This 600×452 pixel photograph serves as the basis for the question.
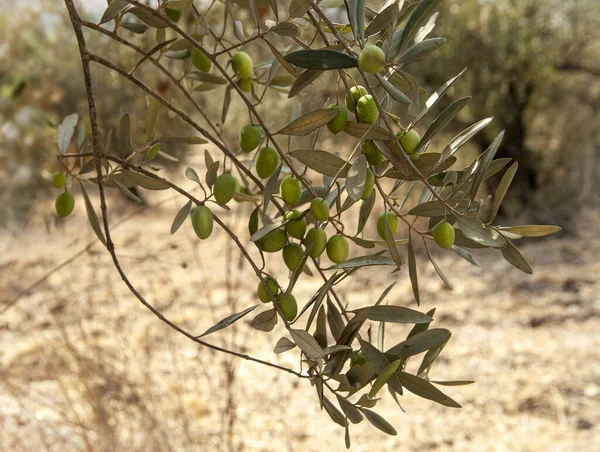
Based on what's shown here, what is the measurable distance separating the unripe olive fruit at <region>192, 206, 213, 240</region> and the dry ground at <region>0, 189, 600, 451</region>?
30.1 inches

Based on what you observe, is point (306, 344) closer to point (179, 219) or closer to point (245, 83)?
point (179, 219)

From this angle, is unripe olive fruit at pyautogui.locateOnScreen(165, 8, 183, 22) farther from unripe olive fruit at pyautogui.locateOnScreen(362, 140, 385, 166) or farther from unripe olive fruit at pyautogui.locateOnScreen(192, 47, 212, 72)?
unripe olive fruit at pyautogui.locateOnScreen(362, 140, 385, 166)

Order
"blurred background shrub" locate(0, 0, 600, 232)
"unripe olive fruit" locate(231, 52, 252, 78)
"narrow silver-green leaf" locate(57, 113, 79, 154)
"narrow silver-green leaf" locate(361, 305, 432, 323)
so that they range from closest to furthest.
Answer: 1. "narrow silver-green leaf" locate(361, 305, 432, 323)
2. "unripe olive fruit" locate(231, 52, 252, 78)
3. "narrow silver-green leaf" locate(57, 113, 79, 154)
4. "blurred background shrub" locate(0, 0, 600, 232)

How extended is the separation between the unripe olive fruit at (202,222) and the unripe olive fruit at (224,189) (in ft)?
0.04

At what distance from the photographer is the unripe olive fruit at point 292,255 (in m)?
0.44

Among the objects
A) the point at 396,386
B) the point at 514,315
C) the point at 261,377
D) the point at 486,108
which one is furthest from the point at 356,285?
the point at 396,386

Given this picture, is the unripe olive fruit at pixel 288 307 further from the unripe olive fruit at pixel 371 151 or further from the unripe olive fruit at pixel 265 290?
the unripe olive fruit at pixel 371 151

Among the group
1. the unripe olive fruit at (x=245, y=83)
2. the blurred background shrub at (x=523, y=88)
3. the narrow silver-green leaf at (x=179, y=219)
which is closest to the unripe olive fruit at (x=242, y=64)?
the unripe olive fruit at (x=245, y=83)

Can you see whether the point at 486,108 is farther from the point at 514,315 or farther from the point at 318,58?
the point at 318,58

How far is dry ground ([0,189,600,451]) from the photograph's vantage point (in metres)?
1.65

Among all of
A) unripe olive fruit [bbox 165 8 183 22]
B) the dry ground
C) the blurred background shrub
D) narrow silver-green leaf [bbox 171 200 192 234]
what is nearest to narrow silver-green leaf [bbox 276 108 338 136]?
narrow silver-green leaf [bbox 171 200 192 234]

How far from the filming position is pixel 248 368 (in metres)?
2.38

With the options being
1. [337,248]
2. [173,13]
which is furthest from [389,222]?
[173,13]

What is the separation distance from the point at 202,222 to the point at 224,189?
0.03 m
